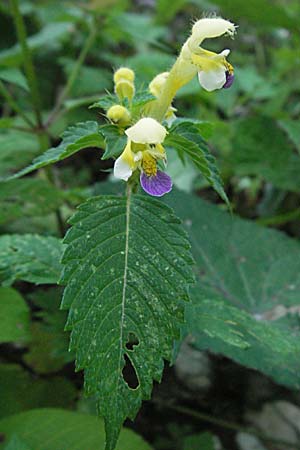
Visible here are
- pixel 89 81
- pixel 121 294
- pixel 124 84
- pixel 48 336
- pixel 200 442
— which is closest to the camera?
pixel 121 294

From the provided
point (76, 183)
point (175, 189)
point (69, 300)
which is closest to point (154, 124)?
point (69, 300)

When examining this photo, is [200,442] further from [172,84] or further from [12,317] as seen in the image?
[172,84]

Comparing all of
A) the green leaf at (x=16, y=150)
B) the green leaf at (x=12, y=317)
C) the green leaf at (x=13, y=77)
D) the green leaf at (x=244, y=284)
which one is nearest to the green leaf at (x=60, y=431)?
the green leaf at (x=12, y=317)

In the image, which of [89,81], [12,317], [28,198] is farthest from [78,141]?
[89,81]

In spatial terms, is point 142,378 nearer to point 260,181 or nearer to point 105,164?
point 260,181

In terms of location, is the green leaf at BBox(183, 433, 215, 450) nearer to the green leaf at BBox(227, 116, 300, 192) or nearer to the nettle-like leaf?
the nettle-like leaf
